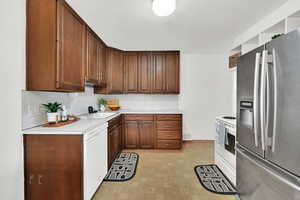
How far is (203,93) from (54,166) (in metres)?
4.01

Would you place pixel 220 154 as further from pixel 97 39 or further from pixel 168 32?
pixel 97 39

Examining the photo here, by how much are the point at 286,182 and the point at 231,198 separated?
126cm

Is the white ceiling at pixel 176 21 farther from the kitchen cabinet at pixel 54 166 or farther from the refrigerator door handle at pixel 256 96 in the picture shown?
the kitchen cabinet at pixel 54 166

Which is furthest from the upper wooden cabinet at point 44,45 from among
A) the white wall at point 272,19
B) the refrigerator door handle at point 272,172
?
the white wall at point 272,19

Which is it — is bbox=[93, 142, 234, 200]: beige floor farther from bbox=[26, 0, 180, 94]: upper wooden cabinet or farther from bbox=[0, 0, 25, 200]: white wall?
bbox=[26, 0, 180, 94]: upper wooden cabinet

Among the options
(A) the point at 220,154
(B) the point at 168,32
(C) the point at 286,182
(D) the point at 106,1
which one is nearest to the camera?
(C) the point at 286,182

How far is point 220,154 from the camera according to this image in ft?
9.32

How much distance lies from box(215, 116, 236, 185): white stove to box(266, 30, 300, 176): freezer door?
112cm

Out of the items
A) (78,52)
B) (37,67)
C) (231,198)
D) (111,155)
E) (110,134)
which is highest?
(78,52)

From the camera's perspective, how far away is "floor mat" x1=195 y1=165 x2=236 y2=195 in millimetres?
2287

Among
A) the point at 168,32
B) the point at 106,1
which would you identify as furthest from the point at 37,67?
the point at 168,32

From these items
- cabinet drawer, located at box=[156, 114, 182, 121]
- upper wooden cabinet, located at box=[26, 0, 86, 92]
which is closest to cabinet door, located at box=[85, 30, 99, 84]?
upper wooden cabinet, located at box=[26, 0, 86, 92]

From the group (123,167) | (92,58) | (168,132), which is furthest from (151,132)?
(92,58)

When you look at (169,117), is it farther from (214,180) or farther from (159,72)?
(214,180)
